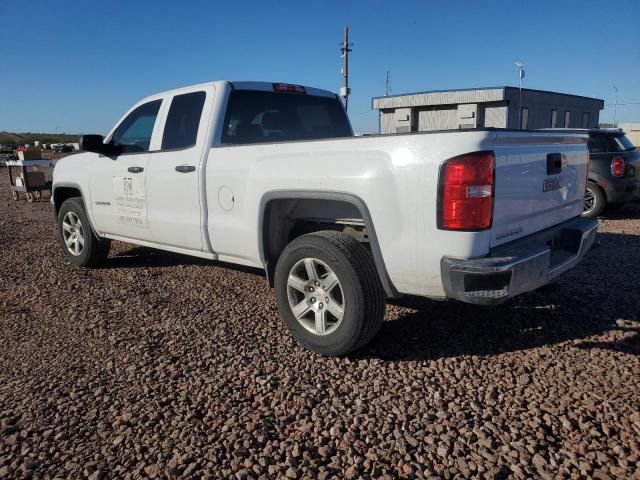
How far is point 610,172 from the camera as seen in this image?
8.86 meters

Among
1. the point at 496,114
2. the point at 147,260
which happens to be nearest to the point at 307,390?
the point at 147,260

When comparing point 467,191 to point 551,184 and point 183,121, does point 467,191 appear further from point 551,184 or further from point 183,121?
point 183,121

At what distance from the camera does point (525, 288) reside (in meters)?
3.01

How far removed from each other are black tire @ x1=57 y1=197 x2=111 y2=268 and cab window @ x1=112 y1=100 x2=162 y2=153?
101cm

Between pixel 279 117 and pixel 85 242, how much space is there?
9.03ft

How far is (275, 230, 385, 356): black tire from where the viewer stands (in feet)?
10.6

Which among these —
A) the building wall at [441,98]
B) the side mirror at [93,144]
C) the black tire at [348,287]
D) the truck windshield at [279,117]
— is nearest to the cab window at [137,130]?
the side mirror at [93,144]

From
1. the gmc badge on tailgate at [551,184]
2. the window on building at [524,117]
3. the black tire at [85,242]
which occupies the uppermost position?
the window on building at [524,117]

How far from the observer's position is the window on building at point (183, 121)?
4.50 meters

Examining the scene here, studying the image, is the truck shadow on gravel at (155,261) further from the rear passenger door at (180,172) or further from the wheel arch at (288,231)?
the wheel arch at (288,231)

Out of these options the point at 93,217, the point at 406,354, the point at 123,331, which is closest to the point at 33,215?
the point at 93,217

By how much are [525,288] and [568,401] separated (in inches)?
26.2

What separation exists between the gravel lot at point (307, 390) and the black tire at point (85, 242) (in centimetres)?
92

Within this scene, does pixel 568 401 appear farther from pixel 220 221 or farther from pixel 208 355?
pixel 220 221
